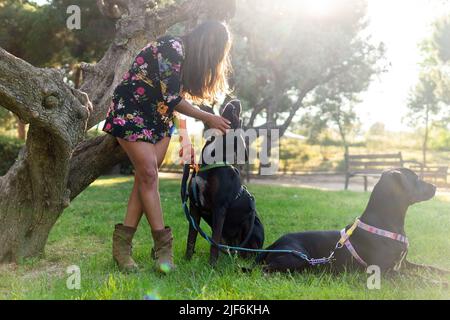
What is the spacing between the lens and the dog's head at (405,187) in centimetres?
370

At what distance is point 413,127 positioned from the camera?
93.6 feet

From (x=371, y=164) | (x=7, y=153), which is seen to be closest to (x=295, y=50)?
(x=371, y=164)

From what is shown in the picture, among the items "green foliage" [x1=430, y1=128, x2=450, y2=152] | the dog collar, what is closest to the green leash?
the dog collar

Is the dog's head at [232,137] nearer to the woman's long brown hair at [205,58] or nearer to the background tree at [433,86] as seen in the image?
the woman's long brown hair at [205,58]

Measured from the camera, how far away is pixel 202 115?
148 inches

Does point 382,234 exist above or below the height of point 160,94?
below

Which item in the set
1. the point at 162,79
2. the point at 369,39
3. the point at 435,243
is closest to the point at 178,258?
the point at 162,79

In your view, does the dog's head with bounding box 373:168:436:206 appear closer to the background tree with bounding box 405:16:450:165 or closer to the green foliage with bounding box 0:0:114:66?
the green foliage with bounding box 0:0:114:66

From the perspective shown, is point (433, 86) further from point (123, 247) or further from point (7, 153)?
point (123, 247)

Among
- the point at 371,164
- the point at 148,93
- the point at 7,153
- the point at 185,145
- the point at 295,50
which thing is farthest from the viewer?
the point at 295,50

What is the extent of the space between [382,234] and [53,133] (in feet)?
9.14

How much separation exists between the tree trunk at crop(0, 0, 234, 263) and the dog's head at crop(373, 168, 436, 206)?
2627mm

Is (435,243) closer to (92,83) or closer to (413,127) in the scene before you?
(92,83)
